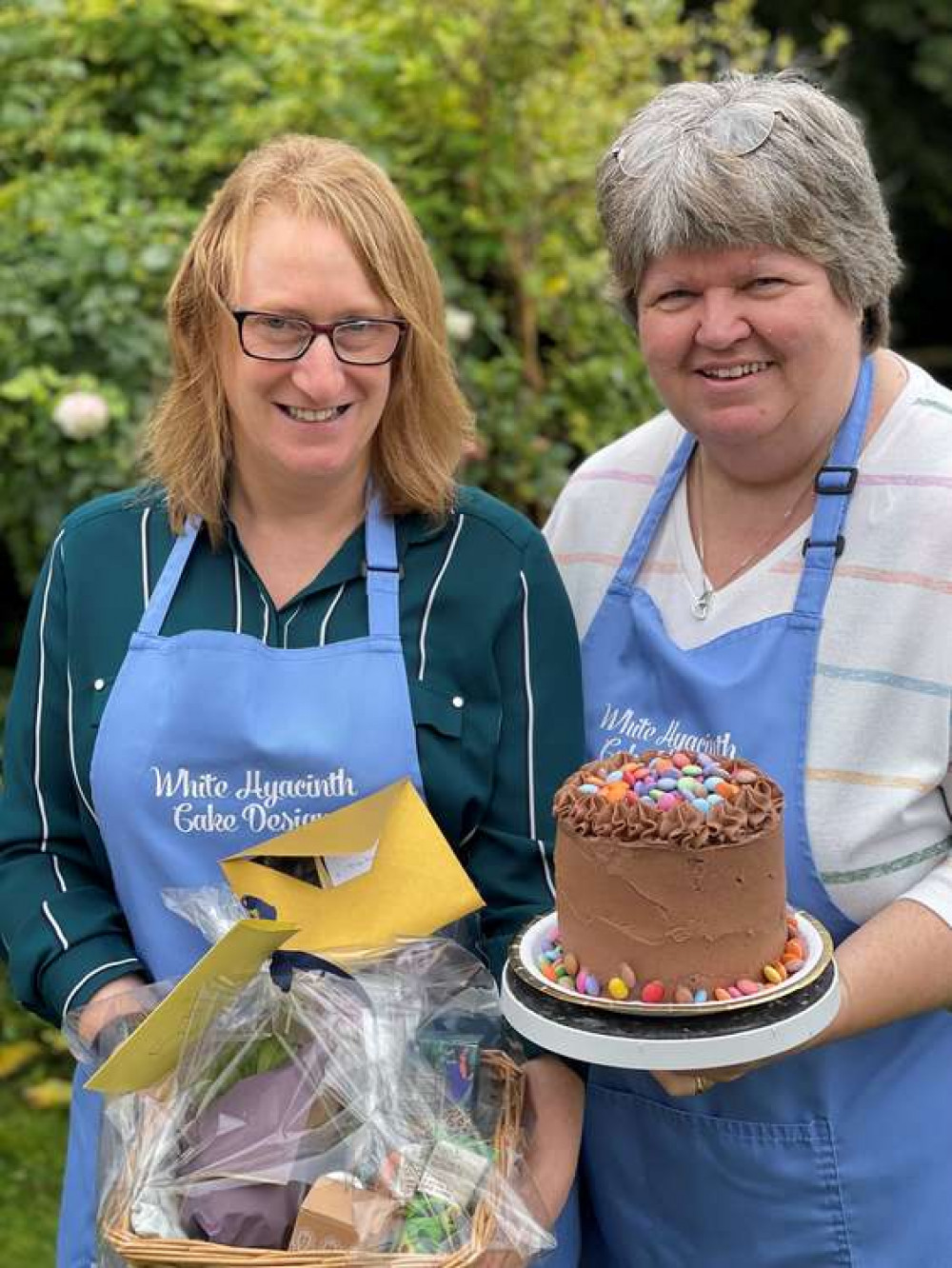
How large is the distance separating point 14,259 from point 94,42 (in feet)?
2.66

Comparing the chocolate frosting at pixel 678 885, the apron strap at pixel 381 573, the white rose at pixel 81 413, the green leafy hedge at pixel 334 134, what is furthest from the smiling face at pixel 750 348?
the green leafy hedge at pixel 334 134

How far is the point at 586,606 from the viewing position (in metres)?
2.33

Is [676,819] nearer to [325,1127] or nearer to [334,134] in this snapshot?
[325,1127]

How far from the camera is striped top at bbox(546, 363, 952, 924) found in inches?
80.0

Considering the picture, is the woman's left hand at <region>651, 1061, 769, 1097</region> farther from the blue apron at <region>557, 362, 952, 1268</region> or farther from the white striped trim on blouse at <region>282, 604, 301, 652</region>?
the white striped trim on blouse at <region>282, 604, 301, 652</region>

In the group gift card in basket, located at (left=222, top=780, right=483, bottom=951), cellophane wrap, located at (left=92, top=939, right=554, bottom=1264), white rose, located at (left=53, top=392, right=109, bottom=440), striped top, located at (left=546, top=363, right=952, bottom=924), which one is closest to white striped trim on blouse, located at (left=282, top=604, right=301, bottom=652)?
gift card in basket, located at (left=222, top=780, right=483, bottom=951)

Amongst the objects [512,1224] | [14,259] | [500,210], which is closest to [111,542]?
[512,1224]

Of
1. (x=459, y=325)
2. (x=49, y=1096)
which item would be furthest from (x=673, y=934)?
(x=49, y=1096)

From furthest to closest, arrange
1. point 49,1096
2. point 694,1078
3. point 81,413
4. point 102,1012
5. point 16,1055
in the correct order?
point 16,1055 < point 49,1096 < point 81,413 < point 102,1012 < point 694,1078

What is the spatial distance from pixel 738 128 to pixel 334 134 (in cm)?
267

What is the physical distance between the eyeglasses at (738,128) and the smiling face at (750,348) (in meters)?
0.12

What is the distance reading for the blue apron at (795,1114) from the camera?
6.85ft

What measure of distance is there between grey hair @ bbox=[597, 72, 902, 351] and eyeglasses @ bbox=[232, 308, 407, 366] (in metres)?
0.34

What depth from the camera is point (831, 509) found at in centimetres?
212
